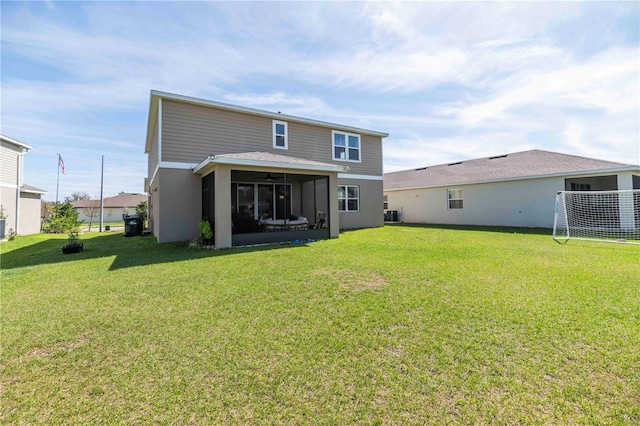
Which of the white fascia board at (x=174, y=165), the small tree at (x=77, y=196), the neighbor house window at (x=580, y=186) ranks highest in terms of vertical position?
the small tree at (x=77, y=196)

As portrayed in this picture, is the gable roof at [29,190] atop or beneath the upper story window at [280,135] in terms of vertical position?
beneath

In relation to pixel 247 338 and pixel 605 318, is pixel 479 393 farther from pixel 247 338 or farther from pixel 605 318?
pixel 605 318

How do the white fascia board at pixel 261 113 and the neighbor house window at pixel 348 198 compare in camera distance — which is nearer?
the white fascia board at pixel 261 113

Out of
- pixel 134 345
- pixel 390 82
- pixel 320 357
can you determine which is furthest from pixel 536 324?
pixel 390 82

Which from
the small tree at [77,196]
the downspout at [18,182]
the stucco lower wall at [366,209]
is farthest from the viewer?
the small tree at [77,196]

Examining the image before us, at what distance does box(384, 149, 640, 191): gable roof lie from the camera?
12.9 meters

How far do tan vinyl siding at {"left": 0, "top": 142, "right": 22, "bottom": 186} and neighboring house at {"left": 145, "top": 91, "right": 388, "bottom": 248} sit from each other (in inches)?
291

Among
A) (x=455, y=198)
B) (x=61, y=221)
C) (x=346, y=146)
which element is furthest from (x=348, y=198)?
(x=61, y=221)

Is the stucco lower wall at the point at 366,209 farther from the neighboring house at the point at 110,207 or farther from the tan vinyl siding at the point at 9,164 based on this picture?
the neighboring house at the point at 110,207

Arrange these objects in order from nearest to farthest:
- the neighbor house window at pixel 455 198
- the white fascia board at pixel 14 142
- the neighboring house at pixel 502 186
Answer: the neighboring house at pixel 502 186, the white fascia board at pixel 14 142, the neighbor house window at pixel 455 198

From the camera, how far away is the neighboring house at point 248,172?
925 centimetres

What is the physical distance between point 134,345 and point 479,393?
129 inches

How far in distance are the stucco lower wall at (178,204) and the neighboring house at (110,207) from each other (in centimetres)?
2838

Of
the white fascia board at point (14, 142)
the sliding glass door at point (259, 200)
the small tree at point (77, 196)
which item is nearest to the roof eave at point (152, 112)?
the sliding glass door at point (259, 200)
